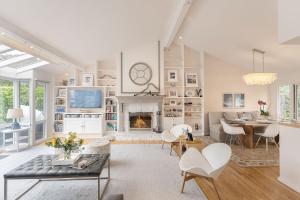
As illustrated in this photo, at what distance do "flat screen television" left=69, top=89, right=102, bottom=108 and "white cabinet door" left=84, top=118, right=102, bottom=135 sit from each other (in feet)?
2.03

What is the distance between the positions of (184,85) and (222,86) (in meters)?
1.67

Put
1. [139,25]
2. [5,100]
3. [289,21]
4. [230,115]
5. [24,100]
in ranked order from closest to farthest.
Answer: [289,21] → [5,100] → [139,25] → [24,100] → [230,115]

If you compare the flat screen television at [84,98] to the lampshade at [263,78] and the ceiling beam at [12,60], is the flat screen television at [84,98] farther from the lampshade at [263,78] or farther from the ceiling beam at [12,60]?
the lampshade at [263,78]

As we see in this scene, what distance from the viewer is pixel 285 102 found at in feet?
23.1

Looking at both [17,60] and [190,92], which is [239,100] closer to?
[190,92]

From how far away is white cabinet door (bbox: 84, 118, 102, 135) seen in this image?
743 centimetres

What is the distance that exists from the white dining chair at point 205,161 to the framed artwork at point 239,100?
5470 millimetres

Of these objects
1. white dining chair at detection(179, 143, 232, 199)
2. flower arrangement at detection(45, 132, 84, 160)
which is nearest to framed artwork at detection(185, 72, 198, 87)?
white dining chair at detection(179, 143, 232, 199)

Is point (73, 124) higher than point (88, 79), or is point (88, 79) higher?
point (88, 79)

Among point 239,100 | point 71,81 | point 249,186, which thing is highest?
point 71,81

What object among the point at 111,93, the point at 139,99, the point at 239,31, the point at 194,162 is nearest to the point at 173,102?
the point at 139,99

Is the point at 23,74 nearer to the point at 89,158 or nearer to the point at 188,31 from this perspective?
the point at 89,158

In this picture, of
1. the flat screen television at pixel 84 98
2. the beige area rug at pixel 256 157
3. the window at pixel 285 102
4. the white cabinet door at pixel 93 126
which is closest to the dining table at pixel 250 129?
the beige area rug at pixel 256 157

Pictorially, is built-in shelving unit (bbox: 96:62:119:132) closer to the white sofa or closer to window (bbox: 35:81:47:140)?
window (bbox: 35:81:47:140)
